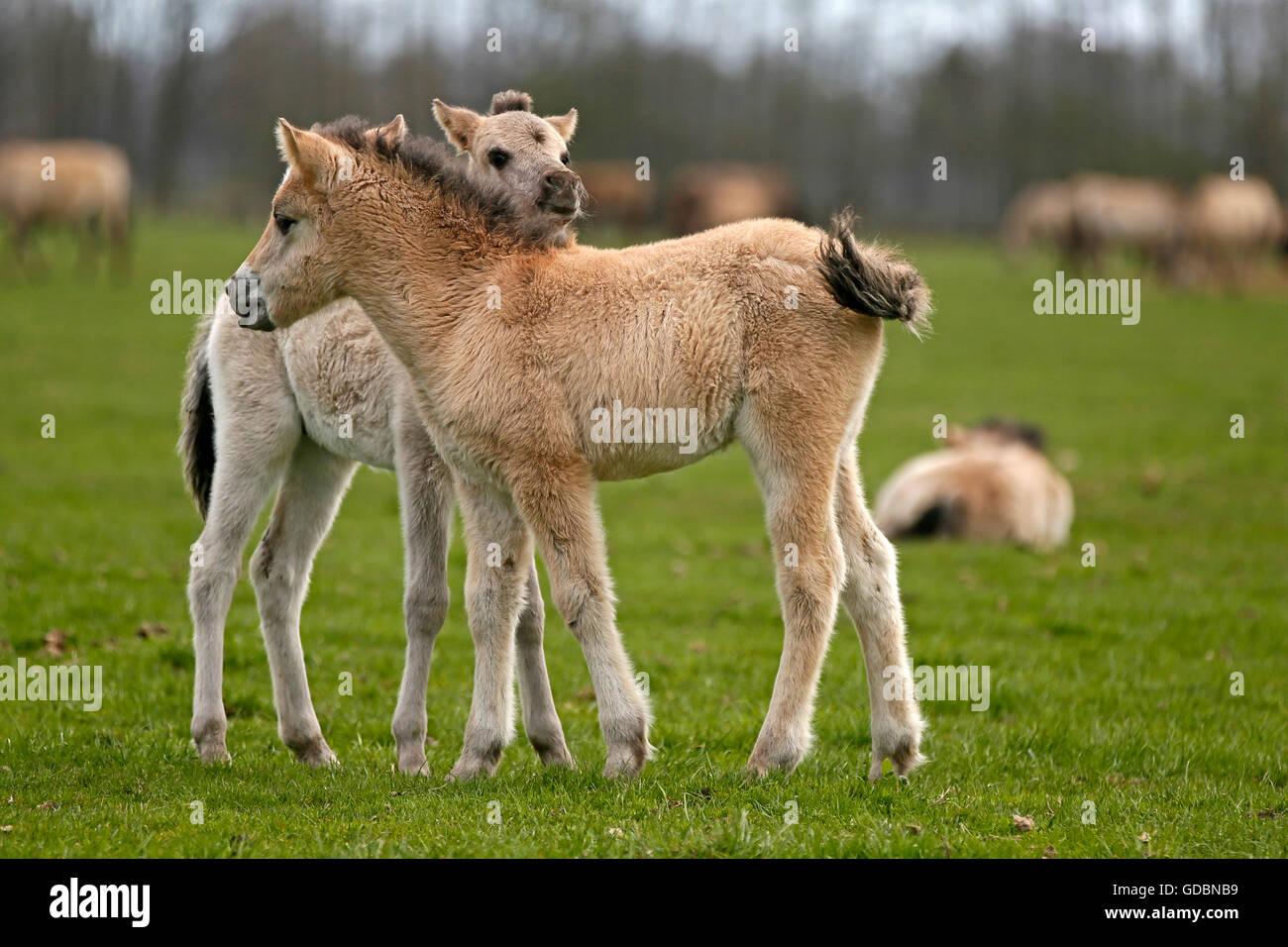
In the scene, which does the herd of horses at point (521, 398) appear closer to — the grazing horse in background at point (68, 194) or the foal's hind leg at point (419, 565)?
the foal's hind leg at point (419, 565)

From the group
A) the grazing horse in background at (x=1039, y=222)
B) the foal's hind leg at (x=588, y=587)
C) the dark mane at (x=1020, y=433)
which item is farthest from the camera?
the grazing horse in background at (x=1039, y=222)

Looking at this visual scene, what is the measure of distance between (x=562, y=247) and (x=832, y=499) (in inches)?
66.2

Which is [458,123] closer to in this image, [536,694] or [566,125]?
[566,125]

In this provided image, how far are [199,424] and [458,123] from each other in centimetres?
212

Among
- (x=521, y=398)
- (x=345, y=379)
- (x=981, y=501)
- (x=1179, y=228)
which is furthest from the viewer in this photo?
(x=1179, y=228)

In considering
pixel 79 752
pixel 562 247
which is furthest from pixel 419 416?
pixel 79 752

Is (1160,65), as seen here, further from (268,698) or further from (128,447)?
(268,698)

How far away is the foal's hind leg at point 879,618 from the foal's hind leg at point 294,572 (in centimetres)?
260

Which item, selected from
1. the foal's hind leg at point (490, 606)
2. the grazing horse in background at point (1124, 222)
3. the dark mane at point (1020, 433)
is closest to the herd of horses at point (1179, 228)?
the grazing horse in background at point (1124, 222)

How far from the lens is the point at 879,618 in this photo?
589 cm

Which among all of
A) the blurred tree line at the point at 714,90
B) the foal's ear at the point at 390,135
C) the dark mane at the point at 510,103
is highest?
the blurred tree line at the point at 714,90

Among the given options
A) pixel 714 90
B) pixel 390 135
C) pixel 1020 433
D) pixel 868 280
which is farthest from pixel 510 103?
pixel 714 90

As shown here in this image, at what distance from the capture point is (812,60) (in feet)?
205

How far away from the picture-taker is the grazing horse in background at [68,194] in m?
27.2
